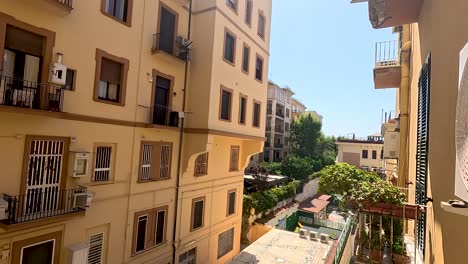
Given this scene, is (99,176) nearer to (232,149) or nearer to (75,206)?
(75,206)

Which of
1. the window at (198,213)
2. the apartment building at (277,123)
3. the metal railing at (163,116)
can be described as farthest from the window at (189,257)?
the apartment building at (277,123)

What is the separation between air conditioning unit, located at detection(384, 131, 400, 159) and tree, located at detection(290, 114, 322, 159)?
3782 cm

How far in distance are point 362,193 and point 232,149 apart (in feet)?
33.7

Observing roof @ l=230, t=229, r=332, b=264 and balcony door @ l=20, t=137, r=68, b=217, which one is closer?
balcony door @ l=20, t=137, r=68, b=217

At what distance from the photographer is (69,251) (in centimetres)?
786

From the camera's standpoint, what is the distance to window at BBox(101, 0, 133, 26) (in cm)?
917

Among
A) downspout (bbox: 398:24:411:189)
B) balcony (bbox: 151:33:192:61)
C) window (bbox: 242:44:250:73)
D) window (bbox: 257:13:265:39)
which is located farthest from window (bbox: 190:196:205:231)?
window (bbox: 257:13:265:39)

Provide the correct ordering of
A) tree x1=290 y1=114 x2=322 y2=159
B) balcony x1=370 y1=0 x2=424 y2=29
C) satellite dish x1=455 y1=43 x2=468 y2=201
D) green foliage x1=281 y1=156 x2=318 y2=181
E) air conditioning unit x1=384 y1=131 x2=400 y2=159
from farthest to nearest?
tree x1=290 y1=114 x2=322 y2=159 < green foliage x1=281 y1=156 x2=318 y2=181 < air conditioning unit x1=384 y1=131 x2=400 y2=159 < balcony x1=370 y1=0 x2=424 y2=29 < satellite dish x1=455 y1=43 x2=468 y2=201

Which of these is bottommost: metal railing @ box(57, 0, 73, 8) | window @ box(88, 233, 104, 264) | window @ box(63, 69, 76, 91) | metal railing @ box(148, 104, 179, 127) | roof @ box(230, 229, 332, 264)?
roof @ box(230, 229, 332, 264)

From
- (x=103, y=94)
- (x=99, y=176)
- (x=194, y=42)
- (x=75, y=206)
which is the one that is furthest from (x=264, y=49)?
(x=75, y=206)

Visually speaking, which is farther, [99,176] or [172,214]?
[172,214]

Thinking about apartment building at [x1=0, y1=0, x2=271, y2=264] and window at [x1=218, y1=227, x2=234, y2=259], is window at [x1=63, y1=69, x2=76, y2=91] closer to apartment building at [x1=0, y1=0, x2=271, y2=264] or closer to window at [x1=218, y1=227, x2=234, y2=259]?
apartment building at [x1=0, y1=0, x2=271, y2=264]

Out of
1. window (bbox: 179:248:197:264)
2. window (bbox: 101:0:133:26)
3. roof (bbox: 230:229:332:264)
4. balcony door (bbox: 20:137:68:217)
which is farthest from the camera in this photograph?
roof (bbox: 230:229:332:264)

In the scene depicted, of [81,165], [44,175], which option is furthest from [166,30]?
[44,175]
